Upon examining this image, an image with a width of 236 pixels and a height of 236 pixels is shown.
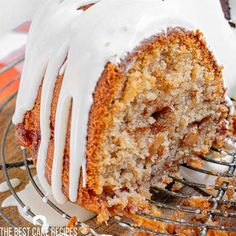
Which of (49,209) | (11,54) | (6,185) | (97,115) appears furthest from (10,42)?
(97,115)

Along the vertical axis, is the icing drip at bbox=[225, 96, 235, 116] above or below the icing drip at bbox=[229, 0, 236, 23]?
below

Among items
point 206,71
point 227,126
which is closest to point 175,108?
point 206,71

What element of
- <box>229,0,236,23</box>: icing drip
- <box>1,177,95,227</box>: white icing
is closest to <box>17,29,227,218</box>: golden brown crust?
<box>1,177,95,227</box>: white icing

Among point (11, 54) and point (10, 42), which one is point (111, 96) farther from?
point (10, 42)

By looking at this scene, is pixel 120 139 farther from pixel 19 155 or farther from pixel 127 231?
pixel 19 155

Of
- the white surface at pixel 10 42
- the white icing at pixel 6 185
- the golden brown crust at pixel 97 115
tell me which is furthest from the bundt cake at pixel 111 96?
the white surface at pixel 10 42

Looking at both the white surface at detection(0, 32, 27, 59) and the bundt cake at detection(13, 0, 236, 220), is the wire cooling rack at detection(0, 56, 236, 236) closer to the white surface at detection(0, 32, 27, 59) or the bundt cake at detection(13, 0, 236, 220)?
the bundt cake at detection(13, 0, 236, 220)
